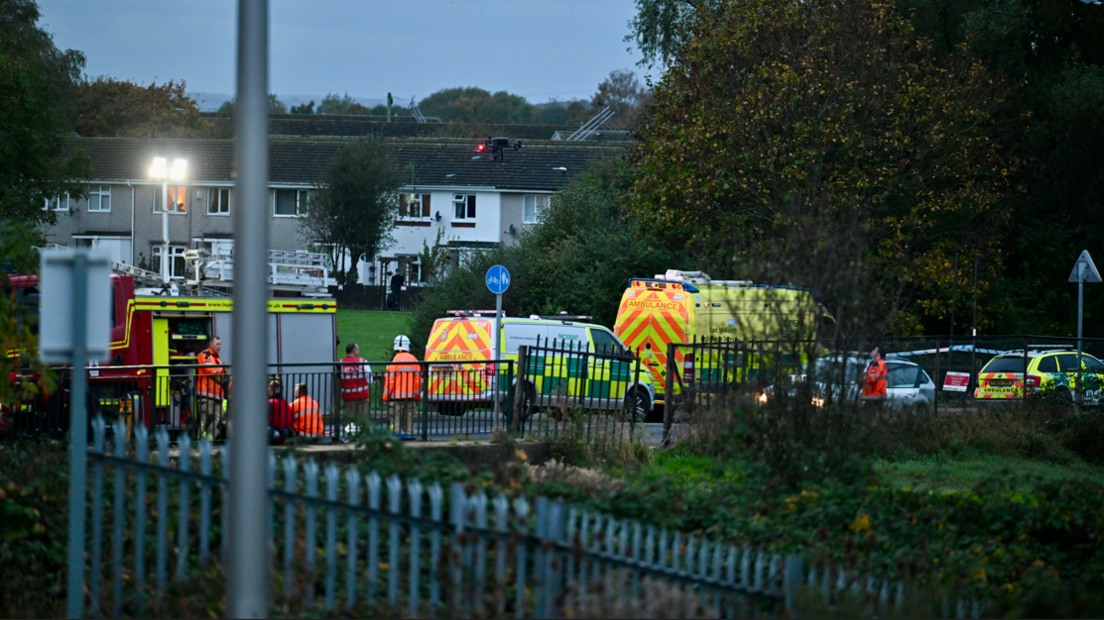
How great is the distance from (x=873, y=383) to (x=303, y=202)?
52.1m

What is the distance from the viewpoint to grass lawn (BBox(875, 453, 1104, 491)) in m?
11.3

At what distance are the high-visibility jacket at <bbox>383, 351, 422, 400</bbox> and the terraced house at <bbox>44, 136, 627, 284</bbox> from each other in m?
44.7

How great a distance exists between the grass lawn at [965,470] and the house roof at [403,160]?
44622mm

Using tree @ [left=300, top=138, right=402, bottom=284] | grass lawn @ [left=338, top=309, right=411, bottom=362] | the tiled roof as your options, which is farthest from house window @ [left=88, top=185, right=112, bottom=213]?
the tiled roof

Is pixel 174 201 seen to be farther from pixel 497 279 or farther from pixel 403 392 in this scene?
pixel 403 392

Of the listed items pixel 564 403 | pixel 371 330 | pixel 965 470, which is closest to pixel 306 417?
pixel 564 403

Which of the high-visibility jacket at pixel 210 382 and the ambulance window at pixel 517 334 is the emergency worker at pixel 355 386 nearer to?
the high-visibility jacket at pixel 210 382

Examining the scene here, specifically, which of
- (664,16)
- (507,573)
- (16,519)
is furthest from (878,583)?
(664,16)

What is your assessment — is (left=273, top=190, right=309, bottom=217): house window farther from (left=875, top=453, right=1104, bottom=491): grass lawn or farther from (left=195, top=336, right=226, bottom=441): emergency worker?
(left=875, top=453, right=1104, bottom=491): grass lawn

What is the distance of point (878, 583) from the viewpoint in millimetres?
6508

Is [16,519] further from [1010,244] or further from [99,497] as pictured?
[1010,244]

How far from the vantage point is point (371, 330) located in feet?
137

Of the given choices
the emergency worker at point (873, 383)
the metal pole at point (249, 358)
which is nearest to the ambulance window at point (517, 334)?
the emergency worker at point (873, 383)

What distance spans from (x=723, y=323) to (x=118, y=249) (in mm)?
47440
